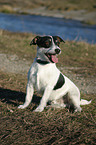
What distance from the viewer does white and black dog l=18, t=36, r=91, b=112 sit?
352cm

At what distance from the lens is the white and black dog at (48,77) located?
352cm

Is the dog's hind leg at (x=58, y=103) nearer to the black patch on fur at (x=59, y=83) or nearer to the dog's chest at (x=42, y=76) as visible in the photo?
the black patch on fur at (x=59, y=83)

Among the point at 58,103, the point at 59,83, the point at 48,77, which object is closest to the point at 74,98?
the point at 58,103

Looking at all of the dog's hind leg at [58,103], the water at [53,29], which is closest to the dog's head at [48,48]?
the dog's hind leg at [58,103]

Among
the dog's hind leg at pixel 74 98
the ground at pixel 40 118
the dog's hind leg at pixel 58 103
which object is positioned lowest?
the ground at pixel 40 118

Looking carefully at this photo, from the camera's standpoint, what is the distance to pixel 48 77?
3.72 m

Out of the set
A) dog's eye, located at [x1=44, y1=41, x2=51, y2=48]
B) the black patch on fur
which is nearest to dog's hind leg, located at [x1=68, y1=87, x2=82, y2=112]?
the black patch on fur

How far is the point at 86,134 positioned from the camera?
129 inches

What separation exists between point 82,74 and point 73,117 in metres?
3.55

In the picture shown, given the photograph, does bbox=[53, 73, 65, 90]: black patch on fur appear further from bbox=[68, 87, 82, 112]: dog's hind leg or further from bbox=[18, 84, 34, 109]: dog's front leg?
bbox=[18, 84, 34, 109]: dog's front leg

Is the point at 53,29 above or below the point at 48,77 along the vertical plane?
below

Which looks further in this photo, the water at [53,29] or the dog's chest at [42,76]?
the water at [53,29]

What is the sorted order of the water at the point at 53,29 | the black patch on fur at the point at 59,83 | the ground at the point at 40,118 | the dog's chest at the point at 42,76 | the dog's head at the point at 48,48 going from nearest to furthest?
1. the ground at the point at 40,118
2. the dog's head at the point at 48,48
3. the dog's chest at the point at 42,76
4. the black patch on fur at the point at 59,83
5. the water at the point at 53,29

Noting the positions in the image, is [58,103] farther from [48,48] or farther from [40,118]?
[48,48]
